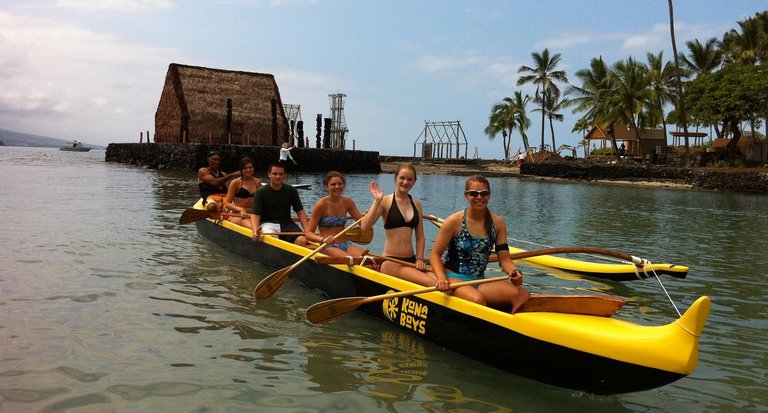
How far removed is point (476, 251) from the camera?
17.0 feet

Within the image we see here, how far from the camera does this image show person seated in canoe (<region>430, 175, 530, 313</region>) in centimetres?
486

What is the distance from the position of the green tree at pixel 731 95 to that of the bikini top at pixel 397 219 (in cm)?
3697

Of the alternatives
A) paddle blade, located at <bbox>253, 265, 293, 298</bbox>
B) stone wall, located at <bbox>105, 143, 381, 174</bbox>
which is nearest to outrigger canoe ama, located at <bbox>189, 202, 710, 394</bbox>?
paddle blade, located at <bbox>253, 265, 293, 298</bbox>

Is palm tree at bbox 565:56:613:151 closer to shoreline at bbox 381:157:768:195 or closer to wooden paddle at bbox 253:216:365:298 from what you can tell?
shoreline at bbox 381:157:768:195

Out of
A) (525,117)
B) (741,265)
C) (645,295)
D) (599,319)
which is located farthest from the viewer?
(525,117)

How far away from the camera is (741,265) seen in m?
10.4

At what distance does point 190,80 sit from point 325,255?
3652 cm

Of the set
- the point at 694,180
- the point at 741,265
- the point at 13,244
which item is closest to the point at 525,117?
the point at 694,180

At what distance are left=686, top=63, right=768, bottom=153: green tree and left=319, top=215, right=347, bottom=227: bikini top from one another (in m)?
36.3

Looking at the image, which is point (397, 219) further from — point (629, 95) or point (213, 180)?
point (629, 95)

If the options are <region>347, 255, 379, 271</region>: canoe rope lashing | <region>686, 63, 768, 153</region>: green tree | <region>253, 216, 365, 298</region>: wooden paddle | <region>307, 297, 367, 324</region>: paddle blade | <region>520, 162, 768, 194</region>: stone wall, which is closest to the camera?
<region>307, 297, 367, 324</region>: paddle blade

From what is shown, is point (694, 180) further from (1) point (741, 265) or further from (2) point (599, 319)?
(2) point (599, 319)

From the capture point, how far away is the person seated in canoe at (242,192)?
9.64 meters

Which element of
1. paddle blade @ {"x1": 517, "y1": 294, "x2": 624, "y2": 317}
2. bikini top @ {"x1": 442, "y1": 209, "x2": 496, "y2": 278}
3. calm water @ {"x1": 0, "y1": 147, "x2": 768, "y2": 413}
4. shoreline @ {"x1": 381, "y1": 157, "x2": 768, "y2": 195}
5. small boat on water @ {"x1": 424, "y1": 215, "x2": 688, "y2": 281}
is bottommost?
calm water @ {"x1": 0, "y1": 147, "x2": 768, "y2": 413}
